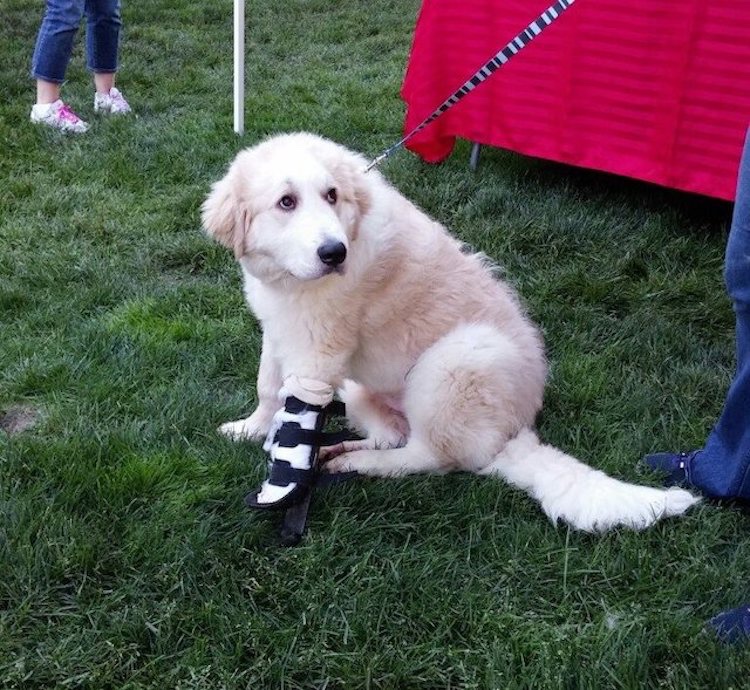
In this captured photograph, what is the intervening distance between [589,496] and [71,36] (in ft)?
15.6

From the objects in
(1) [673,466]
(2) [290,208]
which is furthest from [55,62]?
(1) [673,466]

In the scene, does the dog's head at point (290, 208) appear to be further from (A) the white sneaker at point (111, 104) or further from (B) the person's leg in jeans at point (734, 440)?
(A) the white sneaker at point (111, 104)

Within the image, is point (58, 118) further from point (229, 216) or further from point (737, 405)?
point (737, 405)

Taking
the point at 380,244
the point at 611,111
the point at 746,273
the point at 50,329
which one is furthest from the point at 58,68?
the point at 746,273

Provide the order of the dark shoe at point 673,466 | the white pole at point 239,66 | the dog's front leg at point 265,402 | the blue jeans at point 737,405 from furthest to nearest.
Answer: the white pole at point 239,66 → the dog's front leg at point 265,402 → the dark shoe at point 673,466 → the blue jeans at point 737,405

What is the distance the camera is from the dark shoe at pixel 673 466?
2609 millimetres

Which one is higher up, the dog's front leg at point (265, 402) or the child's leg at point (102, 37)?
the child's leg at point (102, 37)

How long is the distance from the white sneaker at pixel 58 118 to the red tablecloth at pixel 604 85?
212 cm

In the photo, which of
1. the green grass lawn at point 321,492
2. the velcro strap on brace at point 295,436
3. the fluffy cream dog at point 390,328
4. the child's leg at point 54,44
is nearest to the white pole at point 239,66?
the green grass lawn at point 321,492

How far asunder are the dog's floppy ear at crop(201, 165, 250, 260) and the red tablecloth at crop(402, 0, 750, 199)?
7.97 ft

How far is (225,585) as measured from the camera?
6.97ft

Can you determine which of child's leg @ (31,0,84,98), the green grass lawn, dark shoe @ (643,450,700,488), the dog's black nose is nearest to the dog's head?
the dog's black nose

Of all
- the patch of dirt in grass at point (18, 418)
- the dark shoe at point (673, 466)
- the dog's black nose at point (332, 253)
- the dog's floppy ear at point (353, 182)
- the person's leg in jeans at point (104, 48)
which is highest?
the dog's floppy ear at point (353, 182)

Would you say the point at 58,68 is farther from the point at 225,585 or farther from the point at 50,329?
the point at 225,585
